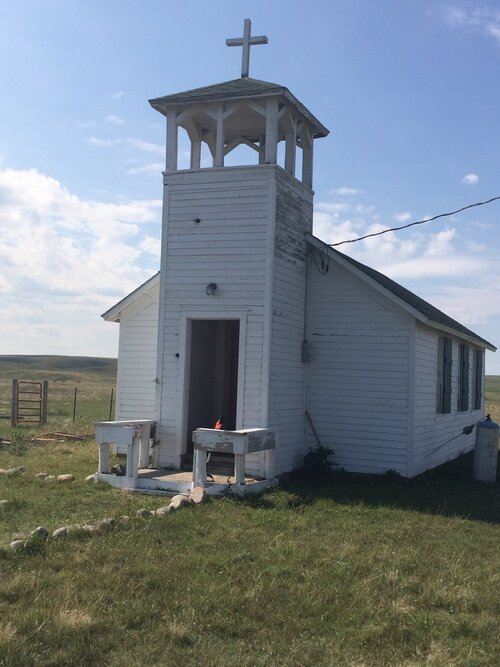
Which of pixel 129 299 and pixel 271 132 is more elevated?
pixel 271 132

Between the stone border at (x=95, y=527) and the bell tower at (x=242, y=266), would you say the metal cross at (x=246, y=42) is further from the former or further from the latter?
the stone border at (x=95, y=527)

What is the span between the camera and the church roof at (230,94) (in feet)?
38.9

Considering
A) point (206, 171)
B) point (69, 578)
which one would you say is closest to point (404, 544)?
point (69, 578)

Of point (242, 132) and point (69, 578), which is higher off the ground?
point (242, 132)

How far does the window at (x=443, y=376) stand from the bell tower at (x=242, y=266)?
368 cm

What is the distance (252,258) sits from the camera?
11820 mm

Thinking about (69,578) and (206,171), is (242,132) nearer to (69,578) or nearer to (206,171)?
(206,171)

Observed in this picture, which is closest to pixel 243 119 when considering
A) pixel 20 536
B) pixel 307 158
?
pixel 307 158

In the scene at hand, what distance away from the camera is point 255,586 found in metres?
6.19

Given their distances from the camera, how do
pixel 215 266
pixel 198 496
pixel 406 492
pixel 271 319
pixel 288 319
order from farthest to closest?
pixel 288 319 < pixel 215 266 < pixel 271 319 < pixel 406 492 < pixel 198 496

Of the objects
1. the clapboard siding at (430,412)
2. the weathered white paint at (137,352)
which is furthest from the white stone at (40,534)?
the clapboard siding at (430,412)

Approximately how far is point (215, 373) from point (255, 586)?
861 cm

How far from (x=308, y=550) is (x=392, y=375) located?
5.94m

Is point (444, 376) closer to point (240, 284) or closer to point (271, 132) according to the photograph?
point (240, 284)
